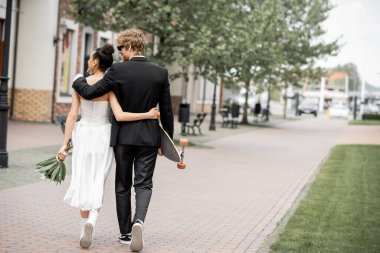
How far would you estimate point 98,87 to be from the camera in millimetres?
6996

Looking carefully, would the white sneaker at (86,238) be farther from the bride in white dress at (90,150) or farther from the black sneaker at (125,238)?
the black sneaker at (125,238)

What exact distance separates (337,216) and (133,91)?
13.7ft

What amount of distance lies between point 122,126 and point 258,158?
42.4 ft

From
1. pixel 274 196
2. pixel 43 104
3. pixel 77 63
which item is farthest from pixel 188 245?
pixel 77 63

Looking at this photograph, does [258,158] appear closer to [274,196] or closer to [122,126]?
[274,196]

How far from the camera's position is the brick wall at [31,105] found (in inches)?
1048

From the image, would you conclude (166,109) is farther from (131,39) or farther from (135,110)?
(131,39)

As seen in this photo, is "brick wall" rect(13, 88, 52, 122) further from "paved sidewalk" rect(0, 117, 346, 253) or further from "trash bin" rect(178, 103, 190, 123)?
"paved sidewalk" rect(0, 117, 346, 253)

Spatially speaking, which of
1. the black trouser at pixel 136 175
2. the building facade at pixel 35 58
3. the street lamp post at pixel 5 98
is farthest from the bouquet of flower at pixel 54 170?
the building facade at pixel 35 58

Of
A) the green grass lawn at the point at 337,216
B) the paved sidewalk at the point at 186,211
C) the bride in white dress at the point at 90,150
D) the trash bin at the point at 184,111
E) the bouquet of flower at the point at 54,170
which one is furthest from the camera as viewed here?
the trash bin at the point at 184,111

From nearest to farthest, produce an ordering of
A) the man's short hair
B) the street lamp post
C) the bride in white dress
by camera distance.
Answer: the man's short hair < the bride in white dress < the street lamp post

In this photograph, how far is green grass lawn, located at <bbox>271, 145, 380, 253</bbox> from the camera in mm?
7958

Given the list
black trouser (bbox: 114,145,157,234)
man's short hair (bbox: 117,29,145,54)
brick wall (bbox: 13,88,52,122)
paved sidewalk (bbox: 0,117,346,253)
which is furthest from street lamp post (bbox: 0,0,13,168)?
brick wall (bbox: 13,88,52,122)

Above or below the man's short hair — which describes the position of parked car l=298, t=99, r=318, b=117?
below
